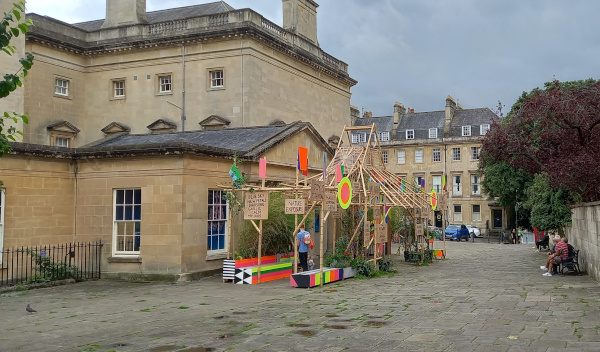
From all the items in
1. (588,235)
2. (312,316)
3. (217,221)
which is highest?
(217,221)

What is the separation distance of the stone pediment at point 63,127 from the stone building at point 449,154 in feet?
120

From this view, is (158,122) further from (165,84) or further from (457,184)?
(457,184)

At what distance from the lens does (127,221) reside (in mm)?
17141

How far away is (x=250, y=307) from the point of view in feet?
38.7

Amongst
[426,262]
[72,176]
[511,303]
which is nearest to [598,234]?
[511,303]

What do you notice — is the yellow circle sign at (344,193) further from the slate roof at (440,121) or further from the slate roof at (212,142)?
the slate roof at (440,121)

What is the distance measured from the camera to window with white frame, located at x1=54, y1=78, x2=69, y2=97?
32.6 metres

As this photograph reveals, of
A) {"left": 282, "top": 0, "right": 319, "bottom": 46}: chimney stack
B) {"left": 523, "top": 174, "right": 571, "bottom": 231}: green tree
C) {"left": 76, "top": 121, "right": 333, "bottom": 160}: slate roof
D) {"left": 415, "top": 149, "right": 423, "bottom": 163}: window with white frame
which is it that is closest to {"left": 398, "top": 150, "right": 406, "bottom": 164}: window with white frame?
{"left": 415, "top": 149, "right": 423, "bottom": 163}: window with white frame

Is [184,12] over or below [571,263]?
over

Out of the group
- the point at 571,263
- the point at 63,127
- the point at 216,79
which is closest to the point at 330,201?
the point at 571,263

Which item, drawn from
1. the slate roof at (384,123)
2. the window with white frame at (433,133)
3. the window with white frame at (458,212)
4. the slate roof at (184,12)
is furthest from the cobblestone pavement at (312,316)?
the slate roof at (384,123)

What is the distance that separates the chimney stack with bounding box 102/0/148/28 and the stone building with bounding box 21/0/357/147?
60 mm

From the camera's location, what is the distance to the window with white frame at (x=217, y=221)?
1770 centimetres

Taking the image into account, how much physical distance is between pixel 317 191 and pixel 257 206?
1879 mm
